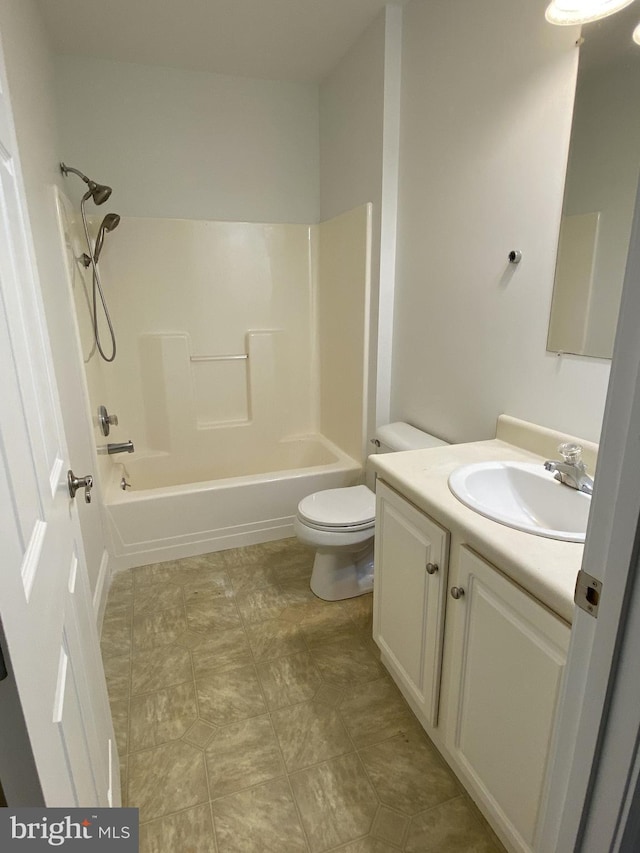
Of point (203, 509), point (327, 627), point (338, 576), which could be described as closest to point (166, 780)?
point (327, 627)

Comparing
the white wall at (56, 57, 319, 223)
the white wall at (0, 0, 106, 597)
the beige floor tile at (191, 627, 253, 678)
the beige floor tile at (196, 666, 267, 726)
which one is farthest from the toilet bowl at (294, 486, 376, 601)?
the white wall at (56, 57, 319, 223)

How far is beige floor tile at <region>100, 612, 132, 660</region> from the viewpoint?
1.88m

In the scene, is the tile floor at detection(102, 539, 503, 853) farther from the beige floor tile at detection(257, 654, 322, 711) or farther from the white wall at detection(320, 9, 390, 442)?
the white wall at detection(320, 9, 390, 442)

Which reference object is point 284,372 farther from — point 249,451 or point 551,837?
point 551,837

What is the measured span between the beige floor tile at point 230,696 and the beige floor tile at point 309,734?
0.10m

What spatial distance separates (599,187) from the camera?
1.31 metres

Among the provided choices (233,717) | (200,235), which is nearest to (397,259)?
(200,235)

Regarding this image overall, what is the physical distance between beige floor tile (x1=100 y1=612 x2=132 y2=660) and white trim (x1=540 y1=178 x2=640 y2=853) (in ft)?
5.56

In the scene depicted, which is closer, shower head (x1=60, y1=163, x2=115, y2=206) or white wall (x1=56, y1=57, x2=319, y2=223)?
shower head (x1=60, y1=163, x2=115, y2=206)

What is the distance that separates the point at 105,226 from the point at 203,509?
→ 1615 millimetres

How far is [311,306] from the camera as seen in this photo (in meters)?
3.22

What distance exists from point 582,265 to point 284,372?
213cm

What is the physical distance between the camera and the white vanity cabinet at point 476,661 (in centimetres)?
96

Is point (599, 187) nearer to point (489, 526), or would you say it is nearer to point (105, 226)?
point (489, 526)
